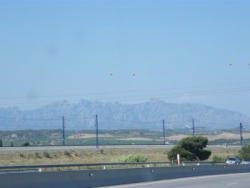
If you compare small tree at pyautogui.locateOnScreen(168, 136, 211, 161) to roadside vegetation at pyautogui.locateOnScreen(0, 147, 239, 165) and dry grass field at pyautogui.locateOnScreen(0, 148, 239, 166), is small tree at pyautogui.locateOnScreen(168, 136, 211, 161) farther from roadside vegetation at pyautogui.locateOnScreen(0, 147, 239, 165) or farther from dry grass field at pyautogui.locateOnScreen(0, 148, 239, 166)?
dry grass field at pyautogui.locateOnScreen(0, 148, 239, 166)

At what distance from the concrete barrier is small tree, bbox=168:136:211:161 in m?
17.5

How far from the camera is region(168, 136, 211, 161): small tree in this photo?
67.4 metres

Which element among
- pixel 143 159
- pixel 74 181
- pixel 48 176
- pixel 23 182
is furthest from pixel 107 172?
pixel 143 159

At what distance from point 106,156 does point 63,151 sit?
505cm

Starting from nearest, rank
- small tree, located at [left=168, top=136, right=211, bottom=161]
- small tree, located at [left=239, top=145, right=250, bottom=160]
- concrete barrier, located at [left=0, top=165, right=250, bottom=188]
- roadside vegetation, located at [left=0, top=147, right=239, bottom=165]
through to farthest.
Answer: concrete barrier, located at [left=0, top=165, right=250, bottom=188] → roadside vegetation, located at [left=0, top=147, right=239, bottom=165] → small tree, located at [left=168, top=136, right=211, bottom=161] → small tree, located at [left=239, top=145, right=250, bottom=160]

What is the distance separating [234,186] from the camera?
32.2 metres

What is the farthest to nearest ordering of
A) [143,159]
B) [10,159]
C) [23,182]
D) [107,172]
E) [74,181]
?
[10,159]
[143,159]
[107,172]
[74,181]
[23,182]

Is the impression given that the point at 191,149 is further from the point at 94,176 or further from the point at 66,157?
the point at 94,176

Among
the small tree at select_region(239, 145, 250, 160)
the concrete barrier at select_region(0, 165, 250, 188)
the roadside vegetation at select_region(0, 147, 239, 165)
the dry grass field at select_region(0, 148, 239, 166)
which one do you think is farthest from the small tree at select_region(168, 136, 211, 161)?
the concrete barrier at select_region(0, 165, 250, 188)

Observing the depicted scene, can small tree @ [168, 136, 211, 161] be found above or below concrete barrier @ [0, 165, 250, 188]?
above

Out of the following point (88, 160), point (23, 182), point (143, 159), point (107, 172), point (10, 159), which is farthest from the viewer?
point (88, 160)

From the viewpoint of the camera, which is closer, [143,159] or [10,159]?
[143,159]

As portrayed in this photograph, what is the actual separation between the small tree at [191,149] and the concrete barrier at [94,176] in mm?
17482

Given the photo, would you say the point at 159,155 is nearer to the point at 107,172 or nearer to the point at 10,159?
the point at 10,159
